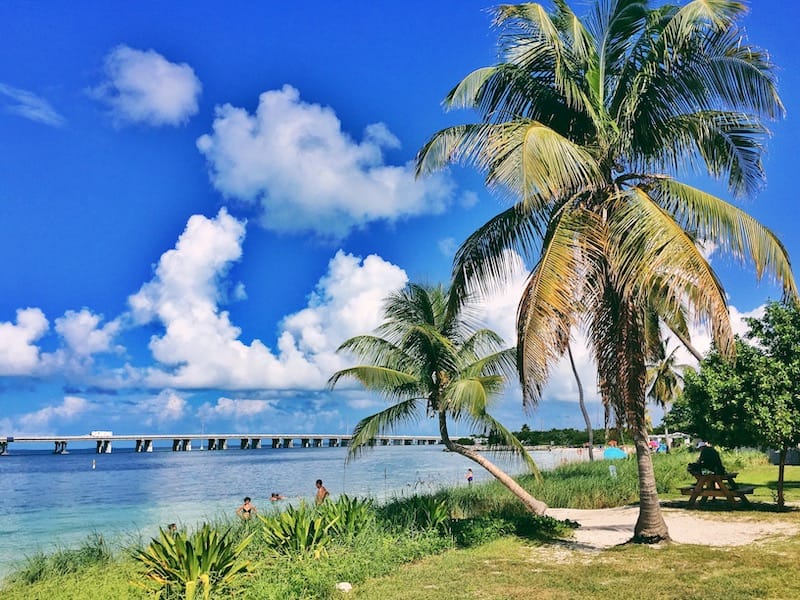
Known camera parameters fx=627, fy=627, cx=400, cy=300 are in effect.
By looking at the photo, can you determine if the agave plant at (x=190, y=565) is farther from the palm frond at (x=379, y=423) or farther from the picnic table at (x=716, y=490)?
the picnic table at (x=716, y=490)

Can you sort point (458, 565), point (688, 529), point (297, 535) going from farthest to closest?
point (688, 529), point (297, 535), point (458, 565)

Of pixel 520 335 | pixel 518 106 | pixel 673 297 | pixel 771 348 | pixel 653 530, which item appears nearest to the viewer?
pixel 520 335

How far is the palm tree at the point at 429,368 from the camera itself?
521 inches

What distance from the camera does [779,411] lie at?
12234 millimetres

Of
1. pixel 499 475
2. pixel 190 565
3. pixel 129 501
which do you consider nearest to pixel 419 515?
pixel 499 475

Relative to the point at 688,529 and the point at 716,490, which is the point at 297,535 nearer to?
the point at 688,529

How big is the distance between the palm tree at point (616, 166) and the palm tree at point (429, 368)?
2608 millimetres

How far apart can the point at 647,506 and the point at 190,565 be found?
23.4ft

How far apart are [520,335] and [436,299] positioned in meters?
Result: 5.75

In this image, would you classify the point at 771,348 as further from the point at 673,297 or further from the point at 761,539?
the point at 673,297

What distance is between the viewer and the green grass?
313 inches

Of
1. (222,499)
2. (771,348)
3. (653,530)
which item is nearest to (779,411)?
(771,348)

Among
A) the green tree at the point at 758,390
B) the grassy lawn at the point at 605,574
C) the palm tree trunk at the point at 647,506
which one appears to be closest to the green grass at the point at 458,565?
the grassy lawn at the point at 605,574

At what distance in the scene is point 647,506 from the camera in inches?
407
